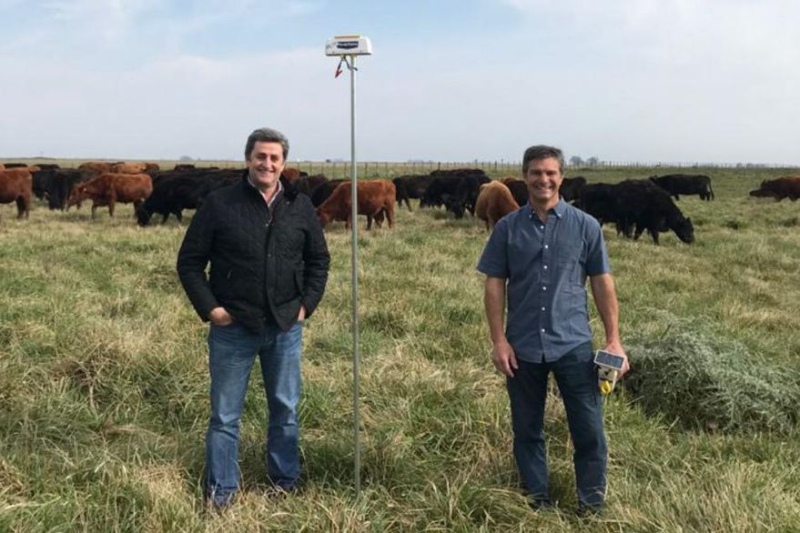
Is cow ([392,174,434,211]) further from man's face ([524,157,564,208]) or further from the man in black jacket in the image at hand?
man's face ([524,157,564,208])

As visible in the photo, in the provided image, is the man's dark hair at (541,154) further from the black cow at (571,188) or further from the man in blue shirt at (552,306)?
the black cow at (571,188)

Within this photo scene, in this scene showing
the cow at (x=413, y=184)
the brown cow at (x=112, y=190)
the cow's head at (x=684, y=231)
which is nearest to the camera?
the cow's head at (x=684, y=231)

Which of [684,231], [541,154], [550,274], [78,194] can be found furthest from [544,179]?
[78,194]

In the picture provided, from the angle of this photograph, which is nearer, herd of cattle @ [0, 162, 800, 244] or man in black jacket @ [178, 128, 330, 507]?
man in black jacket @ [178, 128, 330, 507]

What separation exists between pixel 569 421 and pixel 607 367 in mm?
401

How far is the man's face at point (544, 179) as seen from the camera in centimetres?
332

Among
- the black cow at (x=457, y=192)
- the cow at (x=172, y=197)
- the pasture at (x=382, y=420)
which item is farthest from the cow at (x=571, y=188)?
the pasture at (x=382, y=420)

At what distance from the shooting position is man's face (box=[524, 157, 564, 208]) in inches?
131

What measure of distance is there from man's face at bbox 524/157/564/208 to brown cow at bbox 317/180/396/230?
13081 millimetres

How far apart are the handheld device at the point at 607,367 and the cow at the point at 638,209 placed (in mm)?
14146

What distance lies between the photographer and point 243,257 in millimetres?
3479

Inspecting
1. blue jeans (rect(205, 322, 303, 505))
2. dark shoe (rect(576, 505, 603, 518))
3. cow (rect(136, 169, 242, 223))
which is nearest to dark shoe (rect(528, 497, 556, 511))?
dark shoe (rect(576, 505, 603, 518))

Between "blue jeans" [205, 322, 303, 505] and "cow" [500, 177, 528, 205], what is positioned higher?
"cow" [500, 177, 528, 205]

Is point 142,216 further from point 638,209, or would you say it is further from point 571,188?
point 571,188
